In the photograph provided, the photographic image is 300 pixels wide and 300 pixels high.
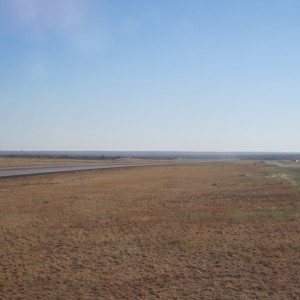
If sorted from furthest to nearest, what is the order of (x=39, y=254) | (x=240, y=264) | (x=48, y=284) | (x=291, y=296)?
1. (x=39, y=254)
2. (x=240, y=264)
3. (x=48, y=284)
4. (x=291, y=296)

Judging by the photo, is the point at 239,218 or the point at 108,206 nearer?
the point at 239,218

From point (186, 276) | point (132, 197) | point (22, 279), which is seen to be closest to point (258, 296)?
point (186, 276)

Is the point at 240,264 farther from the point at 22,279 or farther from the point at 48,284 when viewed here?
the point at 22,279

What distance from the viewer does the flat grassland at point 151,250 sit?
7930mm

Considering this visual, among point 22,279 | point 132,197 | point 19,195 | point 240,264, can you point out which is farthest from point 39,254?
point 19,195

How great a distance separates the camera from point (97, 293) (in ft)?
25.3

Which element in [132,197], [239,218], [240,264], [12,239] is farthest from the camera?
[132,197]

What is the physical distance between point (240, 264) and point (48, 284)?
4.40 metres

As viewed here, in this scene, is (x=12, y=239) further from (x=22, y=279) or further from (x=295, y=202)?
(x=295, y=202)

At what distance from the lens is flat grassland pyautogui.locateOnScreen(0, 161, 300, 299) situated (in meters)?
7.93

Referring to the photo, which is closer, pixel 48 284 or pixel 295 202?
pixel 48 284

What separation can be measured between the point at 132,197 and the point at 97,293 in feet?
46.8

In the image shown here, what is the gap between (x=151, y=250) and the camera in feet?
35.2

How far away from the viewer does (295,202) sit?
18.7m
